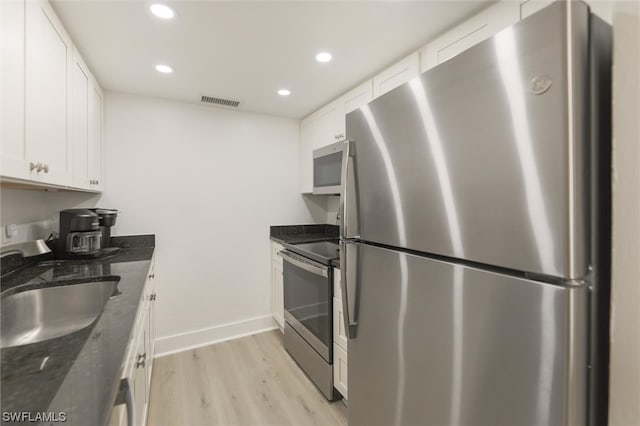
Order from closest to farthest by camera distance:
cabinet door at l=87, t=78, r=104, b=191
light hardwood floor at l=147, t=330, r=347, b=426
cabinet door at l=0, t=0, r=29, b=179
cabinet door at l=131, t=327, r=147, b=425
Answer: cabinet door at l=0, t=0, r=29, b=179 → cabinet door at l=131, t=327, r=147, b=425 → light hardwood floor at l=147, t=330, r=347, b=426 → cabinet door at l=87, t=78, r=104, b=191

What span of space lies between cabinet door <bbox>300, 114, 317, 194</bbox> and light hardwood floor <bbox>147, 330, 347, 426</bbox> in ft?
5.40

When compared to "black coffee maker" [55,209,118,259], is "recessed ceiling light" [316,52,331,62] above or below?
above

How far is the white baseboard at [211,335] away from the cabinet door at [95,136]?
4.83ft

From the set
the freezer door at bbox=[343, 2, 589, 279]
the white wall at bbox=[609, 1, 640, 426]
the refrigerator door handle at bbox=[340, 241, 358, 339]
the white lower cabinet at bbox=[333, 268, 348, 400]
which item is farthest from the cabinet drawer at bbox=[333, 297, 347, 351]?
the white wall at bbox=[609, 1, 640, 426]

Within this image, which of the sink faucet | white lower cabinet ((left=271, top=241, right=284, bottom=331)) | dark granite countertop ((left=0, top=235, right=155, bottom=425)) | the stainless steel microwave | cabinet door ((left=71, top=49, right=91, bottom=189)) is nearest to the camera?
dark granite countertop ((left=0, top=235, right=155, bottom=425))

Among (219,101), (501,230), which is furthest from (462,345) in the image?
(219,101)

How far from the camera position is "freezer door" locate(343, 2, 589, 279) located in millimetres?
619

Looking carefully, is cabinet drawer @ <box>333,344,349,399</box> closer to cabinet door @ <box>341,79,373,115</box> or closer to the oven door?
the oven door

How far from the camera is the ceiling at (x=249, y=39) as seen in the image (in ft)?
4.44

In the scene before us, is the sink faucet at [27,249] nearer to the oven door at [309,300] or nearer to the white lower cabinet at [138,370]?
the white lower cabinet at [138,370]

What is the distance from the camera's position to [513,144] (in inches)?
28.1

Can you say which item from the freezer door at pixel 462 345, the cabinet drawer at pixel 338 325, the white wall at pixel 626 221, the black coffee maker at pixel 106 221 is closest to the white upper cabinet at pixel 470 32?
the white wall at pixel 626 221

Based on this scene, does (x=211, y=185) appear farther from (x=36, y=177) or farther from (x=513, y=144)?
(x=513, y=144)

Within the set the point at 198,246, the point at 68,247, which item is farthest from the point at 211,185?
the point at 68,247
